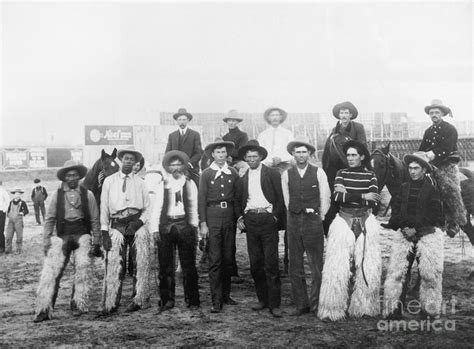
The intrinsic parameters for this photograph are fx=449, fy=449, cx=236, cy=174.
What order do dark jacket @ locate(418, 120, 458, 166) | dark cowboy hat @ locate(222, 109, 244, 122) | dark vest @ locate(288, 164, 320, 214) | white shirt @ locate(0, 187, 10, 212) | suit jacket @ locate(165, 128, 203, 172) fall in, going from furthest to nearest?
white shirt @ locate(0, 187, 10, 212) < suit jacket @ locate(165, 128, 203, 172) < dark cowboy hat @ locate(222, 109, 244, 122) < dark jacket @ locate(418, 120, 458, 166) < dark vest @ locate(288, 164, 320, 214)

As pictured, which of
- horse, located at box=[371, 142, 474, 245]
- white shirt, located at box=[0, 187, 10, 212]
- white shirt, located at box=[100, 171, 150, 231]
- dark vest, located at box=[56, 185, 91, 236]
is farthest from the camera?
white shirt, located at box=[0, 187, 10, 212]

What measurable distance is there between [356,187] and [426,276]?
1.29 m

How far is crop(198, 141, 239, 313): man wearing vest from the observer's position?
219 inches

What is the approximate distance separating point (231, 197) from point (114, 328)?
2025 mm

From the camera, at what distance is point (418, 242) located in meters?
5.27

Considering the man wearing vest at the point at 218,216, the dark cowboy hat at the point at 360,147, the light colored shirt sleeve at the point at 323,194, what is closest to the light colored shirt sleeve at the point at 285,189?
the light colored shirt sleeve at the point at 323,194

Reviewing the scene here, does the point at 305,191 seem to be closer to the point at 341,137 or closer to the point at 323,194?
the point at 323,194

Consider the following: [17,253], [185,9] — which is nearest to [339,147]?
[185,9]

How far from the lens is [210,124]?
1329 inches

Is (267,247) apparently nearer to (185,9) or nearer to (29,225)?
(185,9)

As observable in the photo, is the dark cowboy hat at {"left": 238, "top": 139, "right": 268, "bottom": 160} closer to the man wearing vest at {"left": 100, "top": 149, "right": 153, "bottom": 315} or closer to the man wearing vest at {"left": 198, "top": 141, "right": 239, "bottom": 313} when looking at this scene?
the man wearing vest at {"left": 198, "top": 141, "right": 239, "bottom": 313}

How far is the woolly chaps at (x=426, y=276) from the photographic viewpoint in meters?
5.13

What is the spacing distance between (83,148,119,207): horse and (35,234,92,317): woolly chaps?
162cm

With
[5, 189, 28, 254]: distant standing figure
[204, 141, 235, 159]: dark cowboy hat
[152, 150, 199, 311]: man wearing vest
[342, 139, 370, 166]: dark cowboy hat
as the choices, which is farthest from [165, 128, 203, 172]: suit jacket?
[5, 189, 28, 254]: distant standing figure
